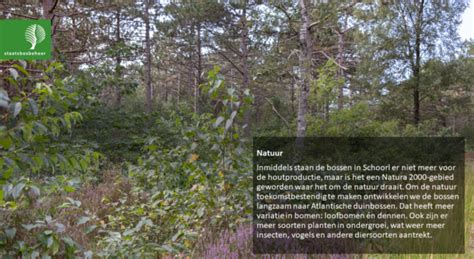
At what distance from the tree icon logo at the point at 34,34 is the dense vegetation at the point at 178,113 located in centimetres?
64

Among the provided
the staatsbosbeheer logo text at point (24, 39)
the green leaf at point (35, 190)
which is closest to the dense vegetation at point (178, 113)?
the green leaf at point (35, 190)

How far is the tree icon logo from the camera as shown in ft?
20.3

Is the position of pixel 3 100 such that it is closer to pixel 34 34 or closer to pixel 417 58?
pixel 34 34

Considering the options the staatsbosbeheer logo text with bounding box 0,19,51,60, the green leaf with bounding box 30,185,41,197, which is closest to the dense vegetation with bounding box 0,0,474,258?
the green leaf with bounding box 30,185,41,197

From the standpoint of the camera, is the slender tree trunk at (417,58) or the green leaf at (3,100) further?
the slender tree trunk at (417,58)

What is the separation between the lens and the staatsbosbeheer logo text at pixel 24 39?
5.47 meters

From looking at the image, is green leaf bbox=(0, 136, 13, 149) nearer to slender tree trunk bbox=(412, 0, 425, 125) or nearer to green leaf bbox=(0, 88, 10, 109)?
green leaf bbox=(0, 88, 10, 109)

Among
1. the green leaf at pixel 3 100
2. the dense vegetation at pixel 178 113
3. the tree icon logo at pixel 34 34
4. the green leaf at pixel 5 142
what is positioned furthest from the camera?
the tree icon logo at pixel 34 34

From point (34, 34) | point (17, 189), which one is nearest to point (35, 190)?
point (17, 189)

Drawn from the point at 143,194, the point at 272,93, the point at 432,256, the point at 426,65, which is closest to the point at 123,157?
the point at 143,194

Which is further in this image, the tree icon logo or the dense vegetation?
the tree icon logo

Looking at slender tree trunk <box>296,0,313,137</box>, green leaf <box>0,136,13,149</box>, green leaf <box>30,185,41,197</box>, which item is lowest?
green leaf <box>30,185,41,197</box>

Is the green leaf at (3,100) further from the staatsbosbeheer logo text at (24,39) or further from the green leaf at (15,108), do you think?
the staatsbosbeheer logo text at (24,39)

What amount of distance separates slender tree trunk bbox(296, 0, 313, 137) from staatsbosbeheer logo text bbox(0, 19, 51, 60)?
5.61 metres
